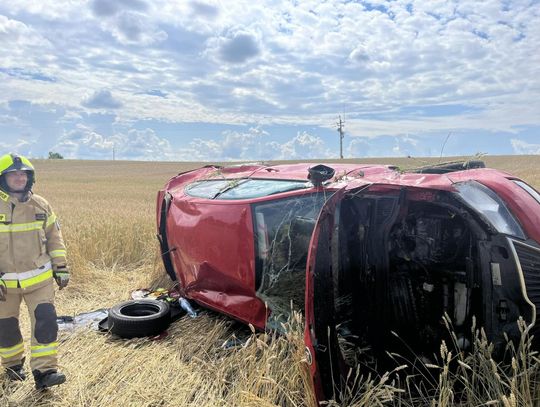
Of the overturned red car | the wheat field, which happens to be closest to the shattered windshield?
the overturned red car

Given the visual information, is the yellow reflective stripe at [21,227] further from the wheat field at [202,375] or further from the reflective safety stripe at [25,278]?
the wheat field at [202,375]

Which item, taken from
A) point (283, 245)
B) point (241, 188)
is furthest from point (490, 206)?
point (241, 188)

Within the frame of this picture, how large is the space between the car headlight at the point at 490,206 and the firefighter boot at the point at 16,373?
12.1ft

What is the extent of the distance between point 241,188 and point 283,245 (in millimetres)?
914

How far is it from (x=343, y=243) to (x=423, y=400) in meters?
1.12

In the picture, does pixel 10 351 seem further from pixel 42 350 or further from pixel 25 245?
pixel 25 245

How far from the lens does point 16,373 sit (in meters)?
3.92

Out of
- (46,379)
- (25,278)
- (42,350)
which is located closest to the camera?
(46,379)

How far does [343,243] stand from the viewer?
131 inches

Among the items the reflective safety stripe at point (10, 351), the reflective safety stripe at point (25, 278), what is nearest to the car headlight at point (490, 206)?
the reflective safety stripe at point (25, 278)

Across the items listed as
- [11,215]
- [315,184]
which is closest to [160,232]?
[11,215]

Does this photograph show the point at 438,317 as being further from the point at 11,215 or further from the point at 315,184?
the point at 11,215

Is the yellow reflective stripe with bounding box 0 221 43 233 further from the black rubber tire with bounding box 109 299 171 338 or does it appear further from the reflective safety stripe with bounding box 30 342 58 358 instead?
the black rubber tire with bounding box 109 299 171 338

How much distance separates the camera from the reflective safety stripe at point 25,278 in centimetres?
386
